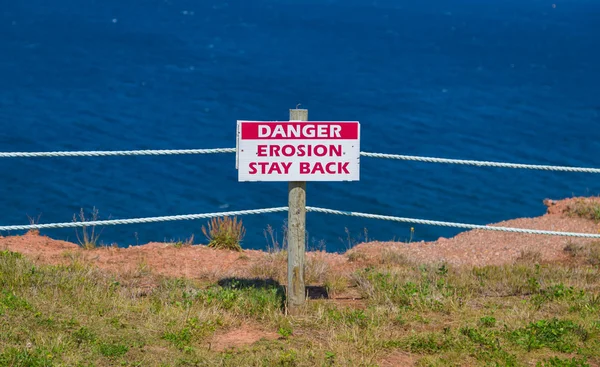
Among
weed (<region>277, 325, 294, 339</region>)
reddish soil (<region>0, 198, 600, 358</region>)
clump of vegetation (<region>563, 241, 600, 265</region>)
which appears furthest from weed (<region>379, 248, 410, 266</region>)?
weed (<region>277, 325, 294, 339</region>)

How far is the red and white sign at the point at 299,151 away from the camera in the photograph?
751 cm

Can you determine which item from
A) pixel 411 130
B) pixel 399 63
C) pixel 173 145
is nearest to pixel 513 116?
pixel 411 130

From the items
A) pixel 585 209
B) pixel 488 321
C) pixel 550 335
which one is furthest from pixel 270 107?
pixel 550 335

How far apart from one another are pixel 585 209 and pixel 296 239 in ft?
35.2

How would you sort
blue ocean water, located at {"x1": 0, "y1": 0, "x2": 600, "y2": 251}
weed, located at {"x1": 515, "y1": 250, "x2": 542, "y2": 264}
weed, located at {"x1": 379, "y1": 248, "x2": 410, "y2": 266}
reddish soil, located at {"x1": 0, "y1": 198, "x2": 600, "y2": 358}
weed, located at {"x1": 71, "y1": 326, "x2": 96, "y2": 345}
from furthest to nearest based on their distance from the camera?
blue ocean water, located at {"x1": 0, "y1": 0, "x2": 600, "y2": 251}
weed, located at {"x1": 515, "y1": 250, "x2": 542, "y2": 264}
weed, located at {"x1": 379, "y1": 248, "x2": 410, "y2": 266}
reddish soil, located at {"x1": 0, "y1": 198, "x2": 600, "y2": 358}
weed, located at {"x1": 71, "y1": 326, "x2": 96, "y2": 345}

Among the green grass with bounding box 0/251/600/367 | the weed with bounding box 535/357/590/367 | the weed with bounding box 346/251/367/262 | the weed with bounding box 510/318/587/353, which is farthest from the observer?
the weed with bounding box 346/251/367/262

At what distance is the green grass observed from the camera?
640 cm

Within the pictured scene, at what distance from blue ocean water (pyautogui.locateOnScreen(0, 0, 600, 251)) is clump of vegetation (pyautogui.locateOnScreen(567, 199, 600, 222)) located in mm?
5285

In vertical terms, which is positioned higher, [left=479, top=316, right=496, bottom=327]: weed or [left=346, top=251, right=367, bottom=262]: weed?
[left=346, top=251, right=367, bottom=262]: weed

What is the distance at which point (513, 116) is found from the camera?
39.6 meters

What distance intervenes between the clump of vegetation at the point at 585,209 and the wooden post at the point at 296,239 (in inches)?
406

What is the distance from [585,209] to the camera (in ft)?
54.6

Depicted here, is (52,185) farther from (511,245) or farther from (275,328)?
(275,328)

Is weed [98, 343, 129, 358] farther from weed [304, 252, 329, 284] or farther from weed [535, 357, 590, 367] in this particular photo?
weed [535, 357, 590, 367]
